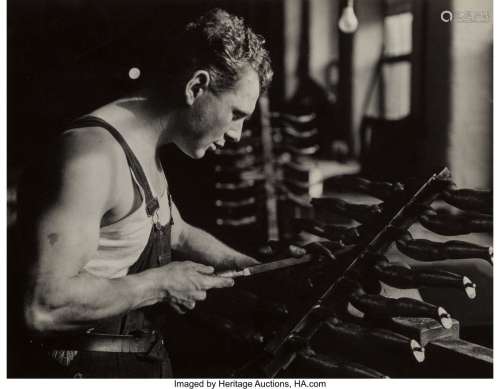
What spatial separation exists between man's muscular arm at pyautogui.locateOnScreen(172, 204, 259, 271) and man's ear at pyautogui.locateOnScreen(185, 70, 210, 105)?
0.81 feet

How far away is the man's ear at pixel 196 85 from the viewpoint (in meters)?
1.14

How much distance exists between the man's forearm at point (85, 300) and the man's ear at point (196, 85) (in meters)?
0.38

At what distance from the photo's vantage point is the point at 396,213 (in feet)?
3.84

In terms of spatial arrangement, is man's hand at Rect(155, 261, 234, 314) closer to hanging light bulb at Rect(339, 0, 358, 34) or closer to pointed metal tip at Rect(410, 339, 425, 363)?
pointed metal tip at Rect(410, 339, 425, 363)

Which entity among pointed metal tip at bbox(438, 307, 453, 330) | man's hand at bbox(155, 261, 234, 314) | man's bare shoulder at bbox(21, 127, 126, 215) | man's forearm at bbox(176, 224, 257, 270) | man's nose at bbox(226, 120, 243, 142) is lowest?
pointed metal tip at bbox(438, 307, 453, 330)

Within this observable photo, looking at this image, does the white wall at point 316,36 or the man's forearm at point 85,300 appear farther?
the white wall at point 316,36

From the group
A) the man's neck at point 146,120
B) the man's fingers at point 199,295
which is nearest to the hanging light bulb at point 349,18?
the man's neck at point 146,120

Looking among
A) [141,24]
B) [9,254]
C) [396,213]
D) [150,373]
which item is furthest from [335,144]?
[9,254]

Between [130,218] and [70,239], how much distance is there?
0.40 ft

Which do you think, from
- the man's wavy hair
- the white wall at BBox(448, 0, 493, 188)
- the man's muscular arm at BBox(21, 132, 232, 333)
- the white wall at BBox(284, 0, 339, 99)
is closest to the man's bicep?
the man's muscular arm at BBox(21, 132, 232, 333)

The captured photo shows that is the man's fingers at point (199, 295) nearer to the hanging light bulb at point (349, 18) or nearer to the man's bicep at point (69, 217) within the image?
the man's bicep at point (69, 217)

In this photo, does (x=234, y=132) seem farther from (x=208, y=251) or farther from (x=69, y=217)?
(x=69, y=217)

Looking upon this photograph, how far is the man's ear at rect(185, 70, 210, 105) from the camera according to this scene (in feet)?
3.74

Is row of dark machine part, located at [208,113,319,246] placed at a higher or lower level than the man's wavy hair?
lower
